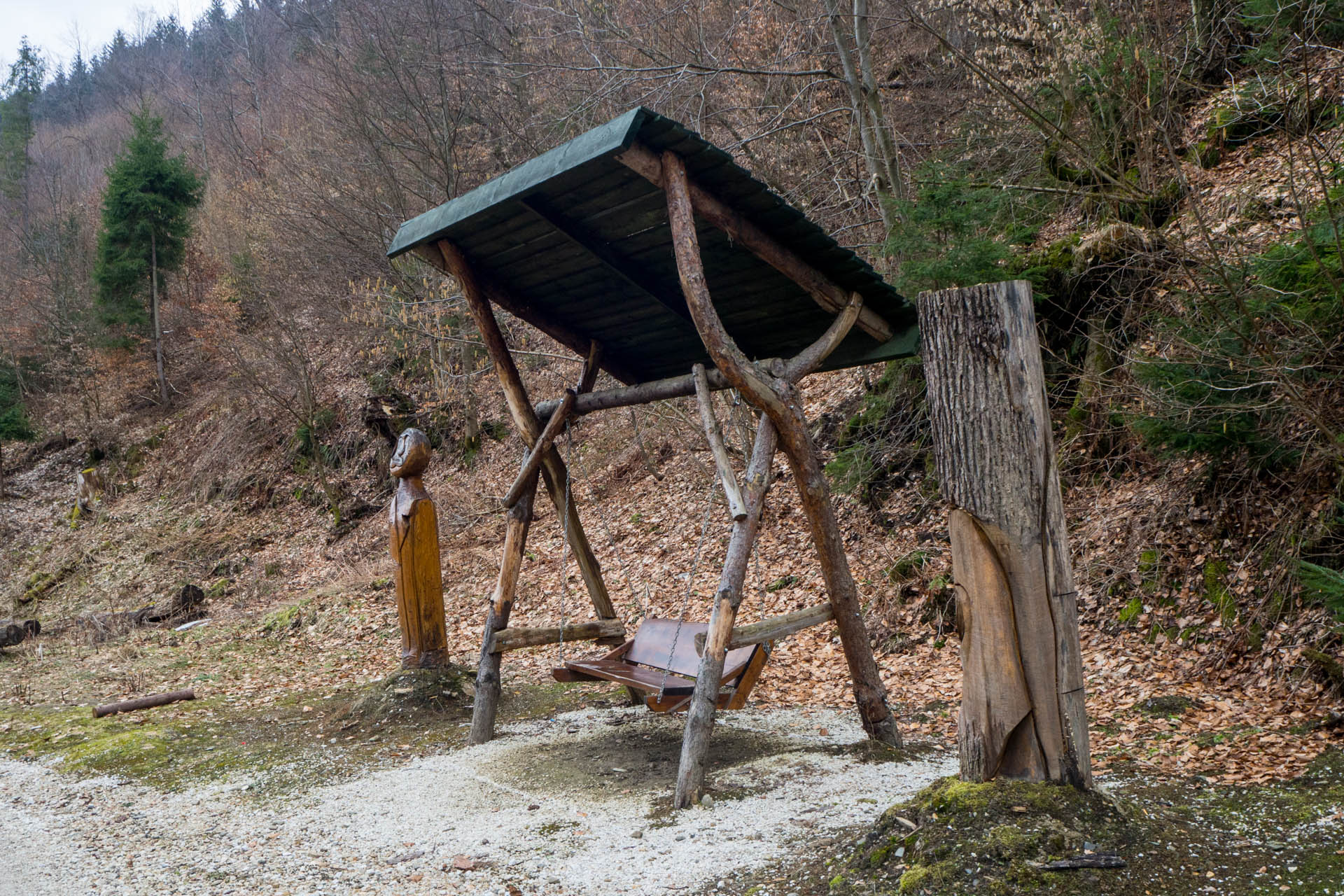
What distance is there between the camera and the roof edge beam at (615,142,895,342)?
446 centimetres

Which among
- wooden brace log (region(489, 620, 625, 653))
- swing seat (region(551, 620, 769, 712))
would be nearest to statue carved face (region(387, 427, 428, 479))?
wooden brace log (region(489, 620, 625, 653))

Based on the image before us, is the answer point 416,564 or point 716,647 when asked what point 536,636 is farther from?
point 716,647

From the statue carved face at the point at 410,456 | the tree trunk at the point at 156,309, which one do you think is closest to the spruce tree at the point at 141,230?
the tree trunk at the point at 156,309

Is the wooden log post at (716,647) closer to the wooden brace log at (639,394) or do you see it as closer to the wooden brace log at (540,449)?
the wooden brace log at (639,394)

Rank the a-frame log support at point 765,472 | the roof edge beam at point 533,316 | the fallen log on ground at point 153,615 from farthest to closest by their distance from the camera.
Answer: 1. the fallen log on ground at point 153,615
2. the roof edge beam at point 533,316
3. the a-frame log support at point 765,472

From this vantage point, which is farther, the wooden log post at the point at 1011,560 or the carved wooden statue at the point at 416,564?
the carved wooden statue at the point at 416,564

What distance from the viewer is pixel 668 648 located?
619cm

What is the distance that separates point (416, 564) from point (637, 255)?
3.25m

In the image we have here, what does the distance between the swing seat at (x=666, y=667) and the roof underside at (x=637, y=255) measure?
202 cm

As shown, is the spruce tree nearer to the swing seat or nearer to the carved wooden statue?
the carved wooden statue

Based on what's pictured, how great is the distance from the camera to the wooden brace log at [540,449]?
6.16 metres

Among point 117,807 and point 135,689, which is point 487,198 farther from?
point 135,689

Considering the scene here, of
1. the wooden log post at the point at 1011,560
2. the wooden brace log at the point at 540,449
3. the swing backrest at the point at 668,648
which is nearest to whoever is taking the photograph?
the wooden log post at the point at 1011,560

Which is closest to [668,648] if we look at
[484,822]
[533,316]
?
[484,822]
